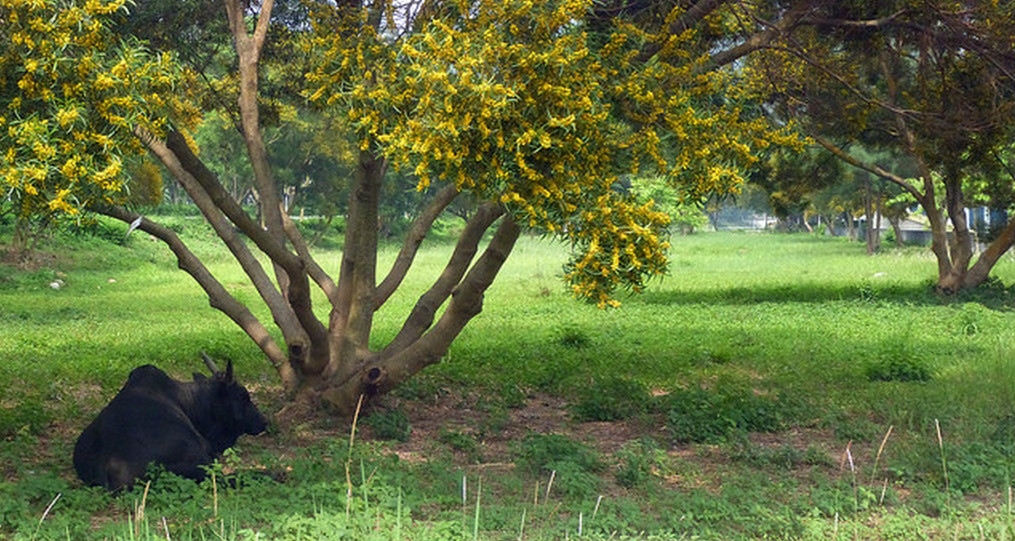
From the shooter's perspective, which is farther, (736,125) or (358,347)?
(358,347)

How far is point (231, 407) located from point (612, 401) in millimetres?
3871

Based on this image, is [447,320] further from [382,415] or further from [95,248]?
[95,248]

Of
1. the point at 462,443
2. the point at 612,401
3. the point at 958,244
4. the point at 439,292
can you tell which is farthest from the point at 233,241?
the point at 958,244

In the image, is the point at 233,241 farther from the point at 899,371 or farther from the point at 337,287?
the point at 899,371

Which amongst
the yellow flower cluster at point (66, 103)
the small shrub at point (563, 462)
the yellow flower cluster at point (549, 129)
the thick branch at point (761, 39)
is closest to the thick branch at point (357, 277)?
the small shrub at point (563, 462)

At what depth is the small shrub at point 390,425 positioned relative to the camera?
1000 centimetres

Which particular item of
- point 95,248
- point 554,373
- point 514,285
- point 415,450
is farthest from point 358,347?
point 95,248

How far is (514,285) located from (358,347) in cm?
1789

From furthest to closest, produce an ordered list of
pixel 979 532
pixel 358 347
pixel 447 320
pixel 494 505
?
pixel 358 347 → pixel 447 320 → pixel 494 505 → pixel 979 532

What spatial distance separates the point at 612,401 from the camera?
11273mm

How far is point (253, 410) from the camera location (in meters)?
9.28

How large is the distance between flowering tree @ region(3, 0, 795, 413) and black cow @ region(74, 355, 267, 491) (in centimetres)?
128

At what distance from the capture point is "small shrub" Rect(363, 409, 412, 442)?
1000cm

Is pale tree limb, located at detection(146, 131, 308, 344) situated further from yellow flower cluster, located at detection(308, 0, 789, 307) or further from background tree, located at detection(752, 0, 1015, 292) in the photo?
background tree, located at detection(752, 0, 1015, 292)
